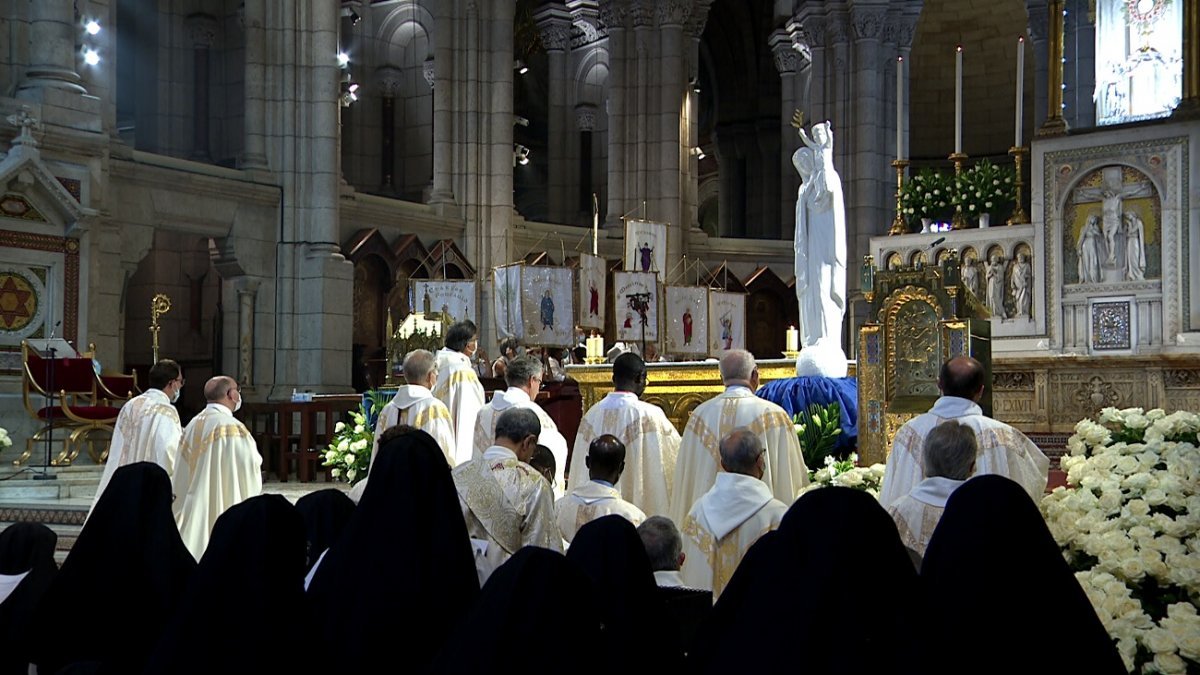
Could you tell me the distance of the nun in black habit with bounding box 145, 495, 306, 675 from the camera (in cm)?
324

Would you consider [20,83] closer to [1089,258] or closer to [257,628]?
[1089,258]

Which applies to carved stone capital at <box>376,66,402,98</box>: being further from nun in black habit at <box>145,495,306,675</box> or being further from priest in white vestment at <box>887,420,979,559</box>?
nun in black habit at <box>145,495,306,675</box>

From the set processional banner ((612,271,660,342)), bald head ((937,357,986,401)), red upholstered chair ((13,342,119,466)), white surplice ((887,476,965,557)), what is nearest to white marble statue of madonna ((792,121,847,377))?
bald head ((937,357,986,401))

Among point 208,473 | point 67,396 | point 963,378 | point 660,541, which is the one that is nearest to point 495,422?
point 208,473

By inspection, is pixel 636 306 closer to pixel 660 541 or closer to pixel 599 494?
pixel 599 494

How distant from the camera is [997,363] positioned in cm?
1353

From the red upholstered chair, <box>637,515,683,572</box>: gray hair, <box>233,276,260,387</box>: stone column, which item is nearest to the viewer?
<box>637,515,683,572</box>: gray hair

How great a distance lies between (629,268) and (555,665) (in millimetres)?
18839

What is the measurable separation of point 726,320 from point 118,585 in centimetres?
1756

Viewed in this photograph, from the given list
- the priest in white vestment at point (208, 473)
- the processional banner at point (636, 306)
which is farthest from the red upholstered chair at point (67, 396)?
the processional banner at point (636, 306)

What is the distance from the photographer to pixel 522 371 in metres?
8.23

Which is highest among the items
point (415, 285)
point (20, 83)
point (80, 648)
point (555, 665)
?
point (20, 83)

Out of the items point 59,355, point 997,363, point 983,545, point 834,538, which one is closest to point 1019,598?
point 983,545

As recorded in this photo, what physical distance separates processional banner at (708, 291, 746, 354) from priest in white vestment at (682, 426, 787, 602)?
15270mm
